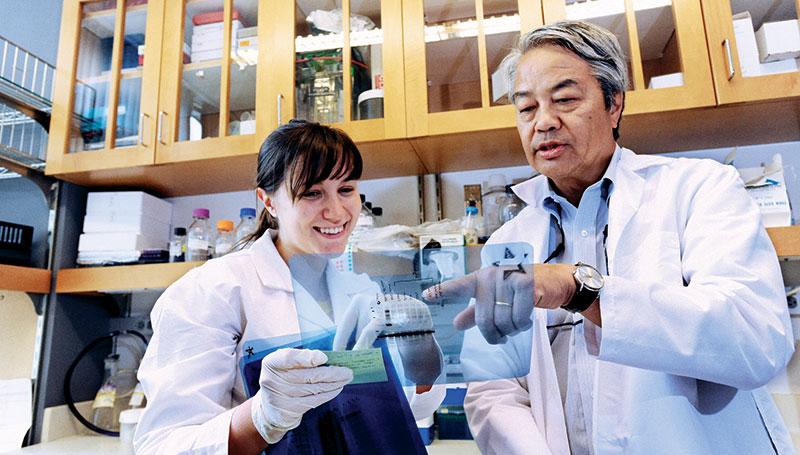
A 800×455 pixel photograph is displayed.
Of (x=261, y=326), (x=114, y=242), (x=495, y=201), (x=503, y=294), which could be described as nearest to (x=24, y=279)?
(x=114, y=242)

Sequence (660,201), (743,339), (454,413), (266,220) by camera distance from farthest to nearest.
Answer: (454,413), (266,220), (660,201), (743,339)

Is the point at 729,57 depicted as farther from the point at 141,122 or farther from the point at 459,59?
the point at 141,122

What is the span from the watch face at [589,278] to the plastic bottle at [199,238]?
1375 mm

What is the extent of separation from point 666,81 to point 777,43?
0.99 feet

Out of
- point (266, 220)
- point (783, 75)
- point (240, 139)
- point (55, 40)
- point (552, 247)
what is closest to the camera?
point (552, 247)

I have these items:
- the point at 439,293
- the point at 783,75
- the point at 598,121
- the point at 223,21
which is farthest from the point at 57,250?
the point at 783,75

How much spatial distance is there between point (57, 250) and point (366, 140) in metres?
1.20

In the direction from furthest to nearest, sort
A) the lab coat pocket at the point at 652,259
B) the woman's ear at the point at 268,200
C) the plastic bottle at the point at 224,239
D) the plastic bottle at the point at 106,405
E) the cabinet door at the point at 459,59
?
the plastic bottle at the point at 106,405
the plastic bottle at the point at 224,239
the cabinet door at the point at 459,59
the woman's ear at the point at 268,200
the lab coat pocket at the point at 652,259

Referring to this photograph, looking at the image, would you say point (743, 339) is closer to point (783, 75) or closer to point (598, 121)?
point (598, 121)

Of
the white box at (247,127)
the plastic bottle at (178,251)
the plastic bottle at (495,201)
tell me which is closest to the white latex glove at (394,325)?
the plastic bottle at (495,201)

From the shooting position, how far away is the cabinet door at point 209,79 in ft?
5.57

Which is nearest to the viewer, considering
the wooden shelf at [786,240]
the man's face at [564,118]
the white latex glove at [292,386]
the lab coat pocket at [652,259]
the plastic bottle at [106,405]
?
the white latex glove at [292,386]

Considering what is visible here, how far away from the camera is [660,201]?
939 mm

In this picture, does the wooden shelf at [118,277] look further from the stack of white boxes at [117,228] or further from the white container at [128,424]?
the white container at [128,424]
